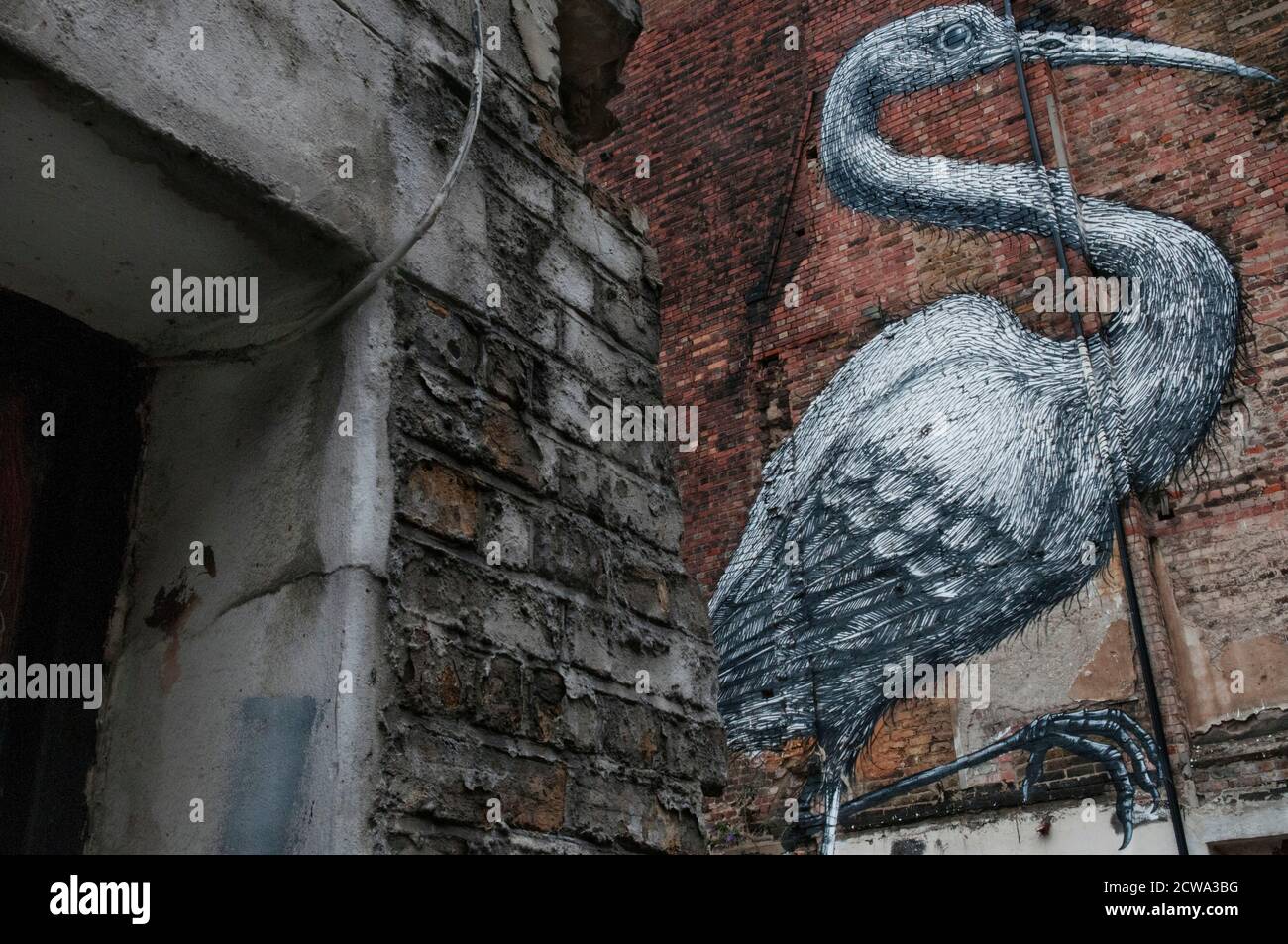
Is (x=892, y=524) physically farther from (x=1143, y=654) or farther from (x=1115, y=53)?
(x=1115, y=53)

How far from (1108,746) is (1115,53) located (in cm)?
442

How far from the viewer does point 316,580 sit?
195 cm

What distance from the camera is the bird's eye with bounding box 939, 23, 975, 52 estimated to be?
8.39m

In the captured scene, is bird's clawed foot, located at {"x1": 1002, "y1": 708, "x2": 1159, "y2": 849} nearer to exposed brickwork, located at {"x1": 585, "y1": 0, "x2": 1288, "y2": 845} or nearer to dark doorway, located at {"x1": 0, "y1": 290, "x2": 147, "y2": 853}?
exposed brickwork, located at {"x1": 585, "y1": 0, "x2": 1288, "y2": 845}

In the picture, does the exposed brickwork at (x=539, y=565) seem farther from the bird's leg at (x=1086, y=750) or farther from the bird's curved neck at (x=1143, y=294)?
the bird's curved neck at (x=1143, y=294)

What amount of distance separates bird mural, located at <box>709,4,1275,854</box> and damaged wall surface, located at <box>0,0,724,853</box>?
16.6ft

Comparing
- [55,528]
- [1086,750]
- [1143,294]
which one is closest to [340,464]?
[55,528]

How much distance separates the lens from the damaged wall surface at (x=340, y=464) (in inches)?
72.7

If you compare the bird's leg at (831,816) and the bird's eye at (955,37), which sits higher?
the bird's eye at (955,37)

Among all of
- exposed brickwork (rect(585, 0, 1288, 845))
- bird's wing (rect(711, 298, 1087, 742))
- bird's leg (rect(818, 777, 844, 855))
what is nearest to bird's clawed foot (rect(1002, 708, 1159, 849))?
exposed brickwork (rect(585, 0, 1288, 845))

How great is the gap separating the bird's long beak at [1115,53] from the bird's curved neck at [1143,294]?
0.82m

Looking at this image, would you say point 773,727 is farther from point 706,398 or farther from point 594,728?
point 594,728

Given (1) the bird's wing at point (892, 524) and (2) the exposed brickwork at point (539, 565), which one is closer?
(2) the exposed brickwork at point (539, 565)

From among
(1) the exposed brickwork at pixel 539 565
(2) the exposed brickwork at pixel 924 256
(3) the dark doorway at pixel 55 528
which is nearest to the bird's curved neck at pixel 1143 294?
(2) the exposed brickwork at pixel 924 256
